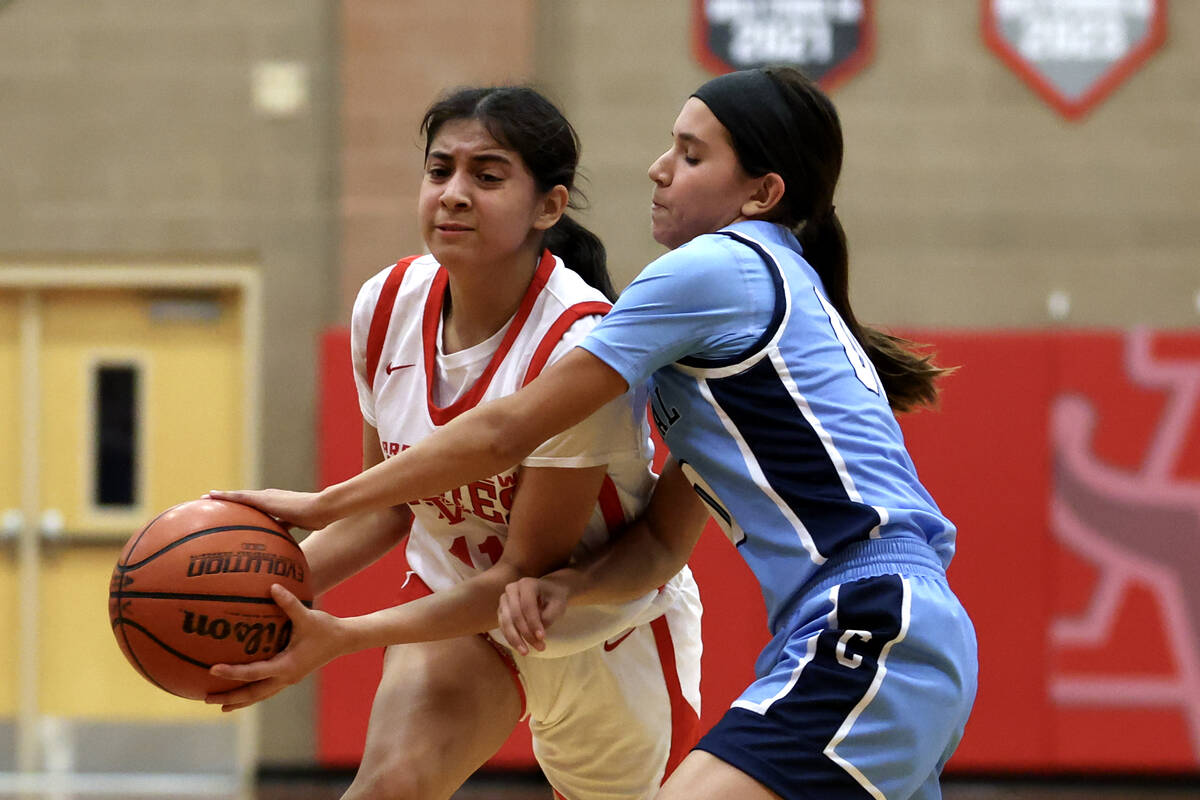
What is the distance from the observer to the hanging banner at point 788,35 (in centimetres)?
612

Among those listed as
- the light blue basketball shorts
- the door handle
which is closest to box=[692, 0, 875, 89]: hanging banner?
the door handle

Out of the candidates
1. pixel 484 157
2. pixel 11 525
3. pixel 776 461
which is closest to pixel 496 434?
pixel 776 461

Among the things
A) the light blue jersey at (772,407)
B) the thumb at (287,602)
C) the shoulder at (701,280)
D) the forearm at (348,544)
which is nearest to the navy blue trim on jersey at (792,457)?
the light blue jersey at (772,407)

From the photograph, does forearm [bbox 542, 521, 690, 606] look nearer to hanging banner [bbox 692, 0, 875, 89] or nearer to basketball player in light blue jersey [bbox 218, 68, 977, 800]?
basketball player in light blue jersey [bbox 218, 68, 977, 800]

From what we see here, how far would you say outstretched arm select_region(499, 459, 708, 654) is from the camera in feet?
7.36

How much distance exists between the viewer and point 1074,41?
6.13 m

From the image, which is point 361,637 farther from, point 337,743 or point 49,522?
point 49,522

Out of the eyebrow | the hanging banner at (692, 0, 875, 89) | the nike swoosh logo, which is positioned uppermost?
the hanging banner at (692, 0, 875, 89)

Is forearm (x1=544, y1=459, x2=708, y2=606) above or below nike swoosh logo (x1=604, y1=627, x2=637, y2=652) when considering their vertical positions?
above

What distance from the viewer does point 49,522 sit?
6219 millimetres

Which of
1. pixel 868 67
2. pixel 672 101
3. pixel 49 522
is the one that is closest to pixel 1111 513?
pixel 868 67

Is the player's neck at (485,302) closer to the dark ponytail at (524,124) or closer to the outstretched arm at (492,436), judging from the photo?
the dark ponytail at (524,124)

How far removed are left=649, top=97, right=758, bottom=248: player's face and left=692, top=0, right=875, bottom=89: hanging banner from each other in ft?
13.4

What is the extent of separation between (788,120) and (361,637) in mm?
1020
